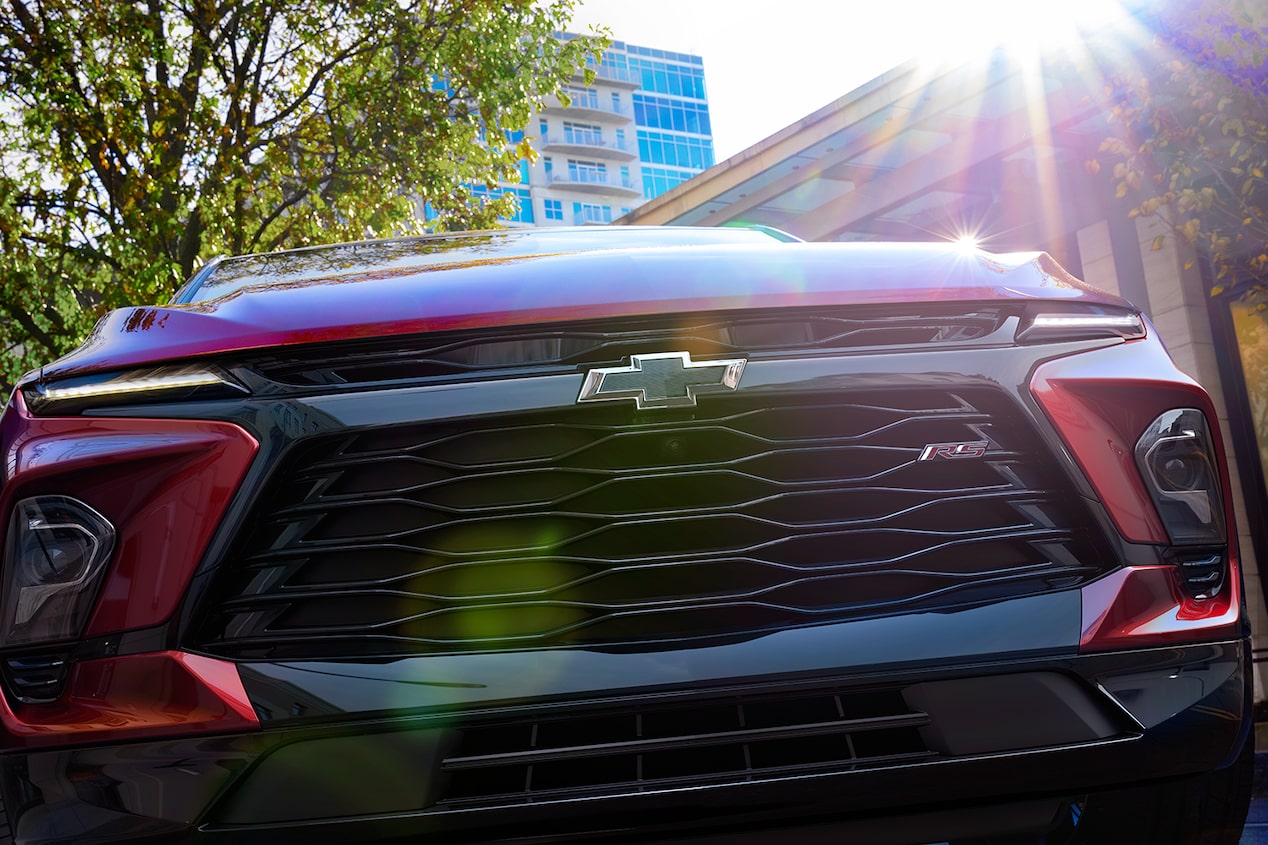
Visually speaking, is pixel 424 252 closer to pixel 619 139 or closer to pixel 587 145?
pixel 587 145

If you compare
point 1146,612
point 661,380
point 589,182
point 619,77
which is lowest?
point 1146,612

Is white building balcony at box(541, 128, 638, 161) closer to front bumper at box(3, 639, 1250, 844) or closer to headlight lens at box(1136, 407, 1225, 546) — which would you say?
headlight lens at box(1136, 407, 1225, 546)

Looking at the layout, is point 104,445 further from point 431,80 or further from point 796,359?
point 431,80

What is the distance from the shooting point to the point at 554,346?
1.62 metres

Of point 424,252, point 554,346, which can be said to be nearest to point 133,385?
point 554,346

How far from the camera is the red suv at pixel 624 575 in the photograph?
1440 mm

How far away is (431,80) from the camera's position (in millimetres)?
10664

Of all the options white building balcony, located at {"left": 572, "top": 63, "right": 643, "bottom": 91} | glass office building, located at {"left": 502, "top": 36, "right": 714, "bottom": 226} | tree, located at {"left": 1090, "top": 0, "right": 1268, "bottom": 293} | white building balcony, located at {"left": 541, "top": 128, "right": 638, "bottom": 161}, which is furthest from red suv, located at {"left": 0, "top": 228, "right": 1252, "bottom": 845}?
white building balcony, located at {"left": 572, "top": 63, "right": 643, "bottom": 91}

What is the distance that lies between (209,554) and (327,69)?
9915 mm

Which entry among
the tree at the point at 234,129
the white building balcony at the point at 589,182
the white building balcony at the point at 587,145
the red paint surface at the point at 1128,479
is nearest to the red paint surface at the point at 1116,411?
the red paint surface at the point at 1128,479

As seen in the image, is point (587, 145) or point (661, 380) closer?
point (661, 380)

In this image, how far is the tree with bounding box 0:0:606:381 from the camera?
361 inches

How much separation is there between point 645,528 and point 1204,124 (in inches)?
224

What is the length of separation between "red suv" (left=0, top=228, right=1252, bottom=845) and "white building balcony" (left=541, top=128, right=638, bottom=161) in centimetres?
7872
